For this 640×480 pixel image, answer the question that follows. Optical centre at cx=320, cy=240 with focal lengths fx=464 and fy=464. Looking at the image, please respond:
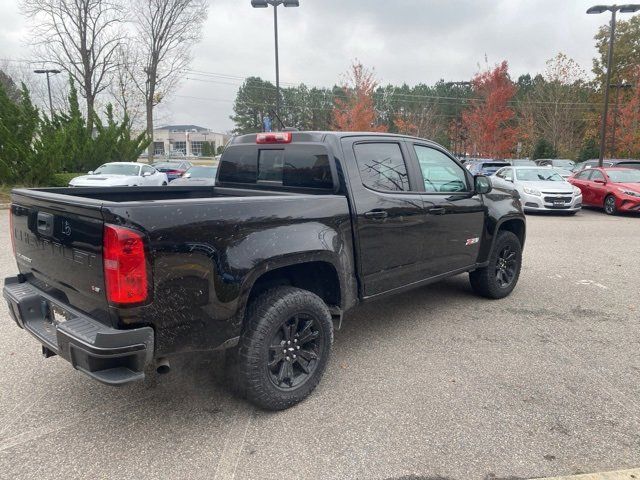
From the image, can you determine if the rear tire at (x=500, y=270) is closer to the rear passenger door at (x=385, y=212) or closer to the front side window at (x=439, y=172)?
the front side window at (x=439, y=172)

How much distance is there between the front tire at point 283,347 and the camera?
116 inches

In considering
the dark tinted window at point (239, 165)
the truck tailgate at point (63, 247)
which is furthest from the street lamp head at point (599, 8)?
the truck tailgate at point (63, 247)

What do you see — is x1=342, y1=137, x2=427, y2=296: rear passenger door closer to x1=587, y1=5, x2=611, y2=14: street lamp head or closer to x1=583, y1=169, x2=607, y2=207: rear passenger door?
x1=583, y1=169, x2=607, y2=207: rear passenger door

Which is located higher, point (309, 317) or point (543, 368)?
point (309, 317)

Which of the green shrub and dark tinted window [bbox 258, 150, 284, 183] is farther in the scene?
the green shrub

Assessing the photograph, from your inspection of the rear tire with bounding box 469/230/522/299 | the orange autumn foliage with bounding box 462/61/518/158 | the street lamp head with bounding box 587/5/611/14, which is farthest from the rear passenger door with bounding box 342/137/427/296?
the orange autumn foliage with bounding box 462/61/518/158

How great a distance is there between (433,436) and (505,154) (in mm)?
33599

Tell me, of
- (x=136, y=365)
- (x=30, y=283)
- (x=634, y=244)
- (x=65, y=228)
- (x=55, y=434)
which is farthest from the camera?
(x=634, y=244)

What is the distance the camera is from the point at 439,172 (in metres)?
4.65

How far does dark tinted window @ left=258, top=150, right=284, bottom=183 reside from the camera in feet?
13.3

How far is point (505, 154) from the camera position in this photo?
33156 mm

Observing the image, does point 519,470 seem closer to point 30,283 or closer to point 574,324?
point 574,324

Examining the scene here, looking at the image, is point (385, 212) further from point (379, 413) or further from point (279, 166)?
point (379, 413)

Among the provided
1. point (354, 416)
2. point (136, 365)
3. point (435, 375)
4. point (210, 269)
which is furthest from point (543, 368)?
point (136, 365)
